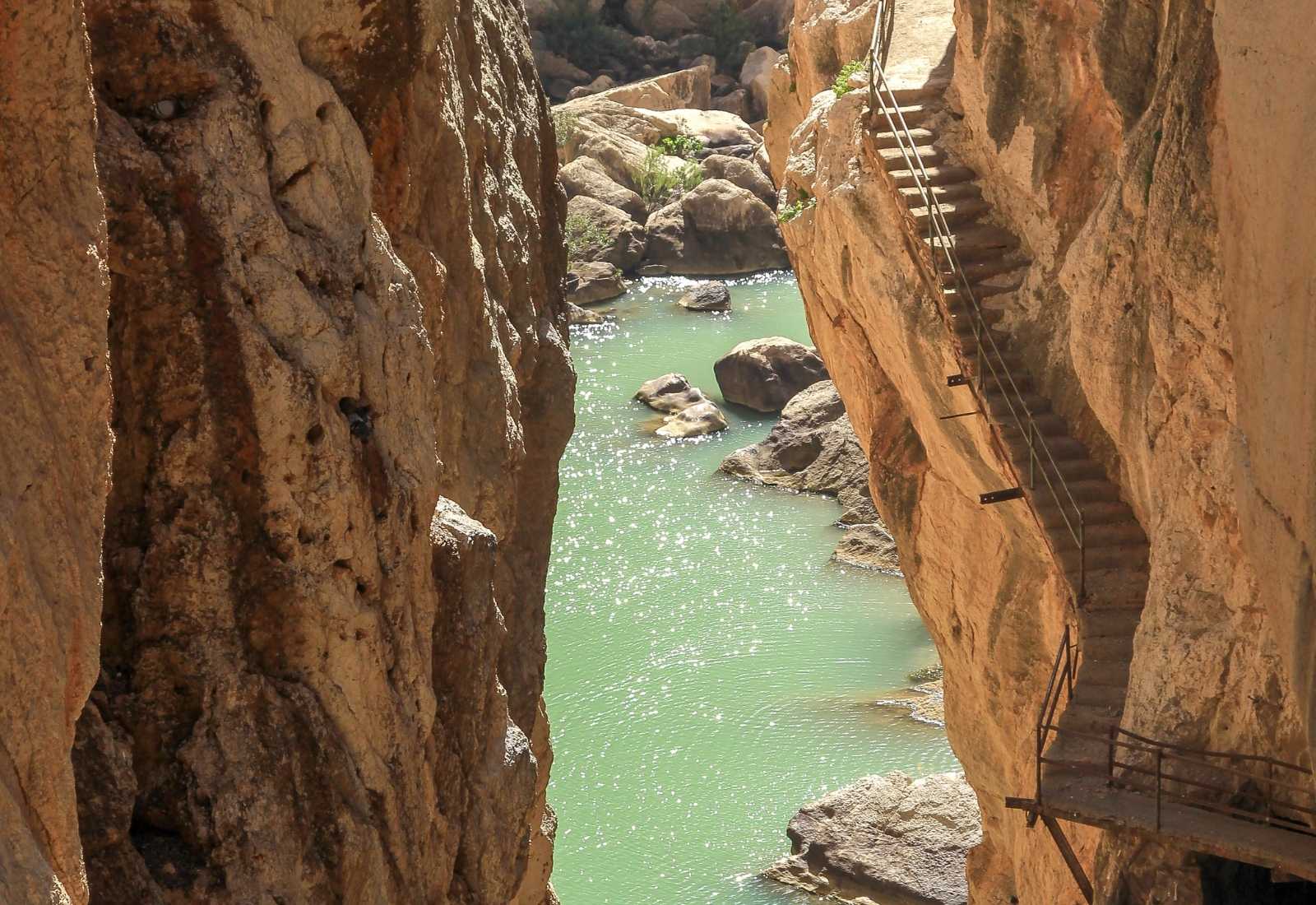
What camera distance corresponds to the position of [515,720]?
39.4 ft

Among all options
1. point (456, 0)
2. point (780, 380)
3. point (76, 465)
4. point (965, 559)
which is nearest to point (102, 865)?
point (76, 465)

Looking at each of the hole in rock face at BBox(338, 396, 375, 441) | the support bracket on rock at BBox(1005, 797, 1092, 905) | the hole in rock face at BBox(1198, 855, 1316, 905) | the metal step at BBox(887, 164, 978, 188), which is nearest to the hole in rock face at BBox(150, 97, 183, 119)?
the hole in rock face at BBox(338, 396, 375, 441)

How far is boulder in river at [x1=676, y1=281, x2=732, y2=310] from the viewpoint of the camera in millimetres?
41562

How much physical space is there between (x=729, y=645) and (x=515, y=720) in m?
11.5

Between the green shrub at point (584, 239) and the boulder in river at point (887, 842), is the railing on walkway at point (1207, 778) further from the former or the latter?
the green shrub at point (584, 239)

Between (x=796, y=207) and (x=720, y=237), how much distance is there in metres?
29.5

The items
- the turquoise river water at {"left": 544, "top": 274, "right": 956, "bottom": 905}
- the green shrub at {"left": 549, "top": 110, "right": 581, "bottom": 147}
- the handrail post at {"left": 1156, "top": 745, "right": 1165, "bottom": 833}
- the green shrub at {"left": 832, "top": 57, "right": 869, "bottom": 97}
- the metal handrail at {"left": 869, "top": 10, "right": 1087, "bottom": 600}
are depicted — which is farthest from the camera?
the green shrub at {"left": 549, "top": 110, "right": 581, "bottom": 147}

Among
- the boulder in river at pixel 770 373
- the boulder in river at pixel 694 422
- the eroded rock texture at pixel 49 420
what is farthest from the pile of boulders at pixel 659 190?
the eroded rock texture at pixel 49 420

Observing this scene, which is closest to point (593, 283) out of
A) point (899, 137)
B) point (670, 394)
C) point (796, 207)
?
point (670, 394)

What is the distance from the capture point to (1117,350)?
10688mm

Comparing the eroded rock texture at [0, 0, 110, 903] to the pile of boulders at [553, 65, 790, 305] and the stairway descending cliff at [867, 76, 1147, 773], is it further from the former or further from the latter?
the pile of boulders at [553, 65, 790, 305]

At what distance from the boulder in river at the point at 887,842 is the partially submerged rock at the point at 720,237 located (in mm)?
29160

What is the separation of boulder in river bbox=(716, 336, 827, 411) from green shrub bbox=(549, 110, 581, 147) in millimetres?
16560

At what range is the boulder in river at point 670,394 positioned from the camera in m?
33.2
